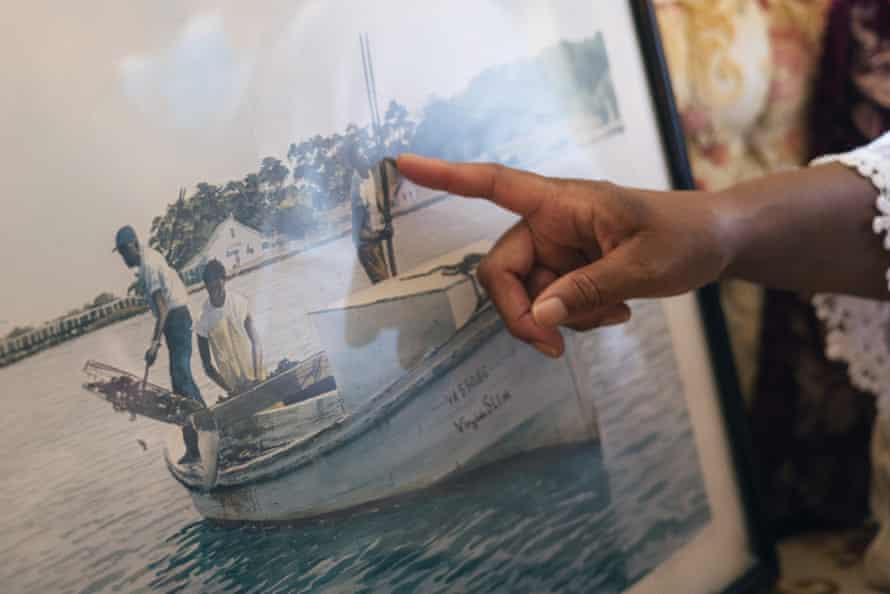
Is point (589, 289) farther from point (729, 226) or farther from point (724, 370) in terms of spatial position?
point (724, 370)

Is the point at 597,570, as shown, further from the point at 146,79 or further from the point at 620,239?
the point at 146,79

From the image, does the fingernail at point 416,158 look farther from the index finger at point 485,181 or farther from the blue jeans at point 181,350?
the blue jeans at point 181,350

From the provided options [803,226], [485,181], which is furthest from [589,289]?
[803,226]

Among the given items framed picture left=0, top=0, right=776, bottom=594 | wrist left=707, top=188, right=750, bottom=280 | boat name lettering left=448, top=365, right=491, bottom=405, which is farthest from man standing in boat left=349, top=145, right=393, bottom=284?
wrist left=707, top=188, right=750, bottom=280

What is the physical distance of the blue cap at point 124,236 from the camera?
52cm

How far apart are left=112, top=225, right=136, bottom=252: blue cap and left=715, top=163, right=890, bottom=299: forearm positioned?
47 cm

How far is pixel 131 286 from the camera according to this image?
1.73 feet

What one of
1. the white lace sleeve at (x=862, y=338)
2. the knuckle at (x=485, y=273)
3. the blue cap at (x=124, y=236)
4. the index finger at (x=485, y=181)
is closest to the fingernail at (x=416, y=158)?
the index finger at (x=485, y=181)

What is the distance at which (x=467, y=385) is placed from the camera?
684mm

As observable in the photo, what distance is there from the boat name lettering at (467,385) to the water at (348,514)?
0.22ft

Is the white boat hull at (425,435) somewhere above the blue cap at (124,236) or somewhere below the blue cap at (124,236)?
below

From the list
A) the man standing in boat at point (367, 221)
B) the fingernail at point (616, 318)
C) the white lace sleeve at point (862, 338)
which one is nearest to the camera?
the man standing in boat at point (367, 221)

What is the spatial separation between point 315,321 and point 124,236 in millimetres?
146

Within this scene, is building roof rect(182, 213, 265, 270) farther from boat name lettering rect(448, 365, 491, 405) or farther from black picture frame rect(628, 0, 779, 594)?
black picture frame rect(628, 0, 779, 594)
